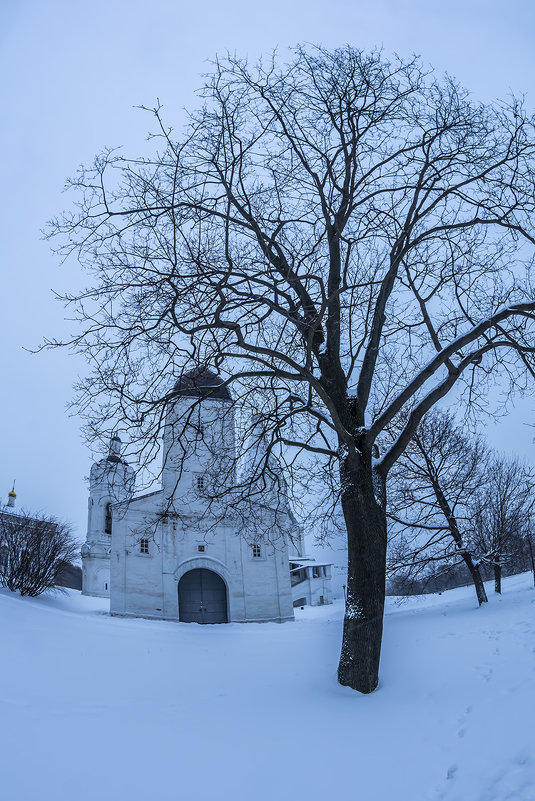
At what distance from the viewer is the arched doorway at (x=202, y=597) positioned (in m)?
28.1

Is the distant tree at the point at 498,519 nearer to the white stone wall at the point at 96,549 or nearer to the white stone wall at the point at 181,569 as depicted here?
the white stone wall at the point at 181,569

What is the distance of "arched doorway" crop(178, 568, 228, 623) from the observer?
92.2ft

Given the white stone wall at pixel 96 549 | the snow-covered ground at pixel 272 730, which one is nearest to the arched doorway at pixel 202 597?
the white stone wall at pixel 96 549

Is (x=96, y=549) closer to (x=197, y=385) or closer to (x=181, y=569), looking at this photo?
(x=181, y=569)

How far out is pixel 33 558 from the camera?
20125mm

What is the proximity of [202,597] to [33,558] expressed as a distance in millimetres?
10836

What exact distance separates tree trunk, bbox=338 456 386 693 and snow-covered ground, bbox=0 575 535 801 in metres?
0.28

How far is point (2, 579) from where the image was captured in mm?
20281

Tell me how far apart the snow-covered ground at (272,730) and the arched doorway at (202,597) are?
776 inches

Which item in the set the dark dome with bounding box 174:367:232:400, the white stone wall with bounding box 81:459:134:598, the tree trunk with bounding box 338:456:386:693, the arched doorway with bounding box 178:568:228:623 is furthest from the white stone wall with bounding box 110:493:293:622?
the tree trunk with bounding box 338:456:386:693

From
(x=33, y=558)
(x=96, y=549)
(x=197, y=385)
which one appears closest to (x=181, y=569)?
(x=33, y=558)

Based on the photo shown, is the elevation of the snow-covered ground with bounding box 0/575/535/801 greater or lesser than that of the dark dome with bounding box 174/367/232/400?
lesser

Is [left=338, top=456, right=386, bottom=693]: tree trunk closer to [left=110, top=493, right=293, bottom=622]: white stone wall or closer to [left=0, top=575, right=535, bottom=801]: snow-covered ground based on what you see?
[left=0, top=575, right=535, bottom=801]: snow-covered ground

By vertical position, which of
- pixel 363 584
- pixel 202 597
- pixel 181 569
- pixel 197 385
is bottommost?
pixel 202 597
